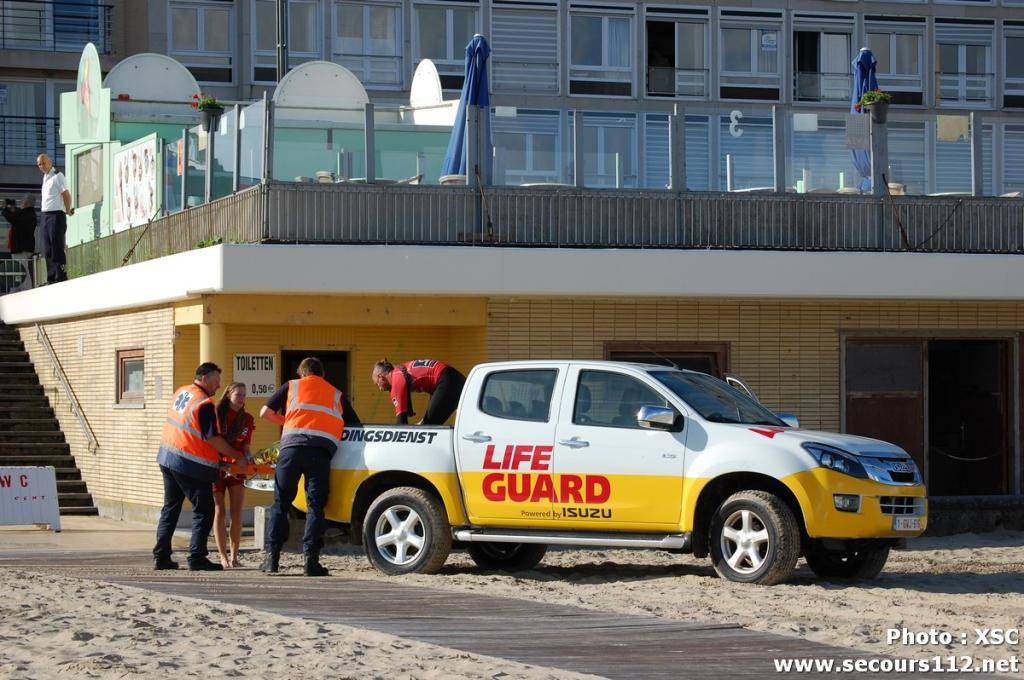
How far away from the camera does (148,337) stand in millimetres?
21266

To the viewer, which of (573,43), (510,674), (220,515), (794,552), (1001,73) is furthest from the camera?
(1001,73)

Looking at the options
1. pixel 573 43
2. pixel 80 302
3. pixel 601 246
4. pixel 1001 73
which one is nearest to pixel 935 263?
pixel 601 246

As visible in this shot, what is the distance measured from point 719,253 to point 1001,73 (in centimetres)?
3384

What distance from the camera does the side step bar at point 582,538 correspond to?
1295 centimetres

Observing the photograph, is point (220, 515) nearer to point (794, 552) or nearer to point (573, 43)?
point (794, 552)

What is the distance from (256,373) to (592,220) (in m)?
4.43

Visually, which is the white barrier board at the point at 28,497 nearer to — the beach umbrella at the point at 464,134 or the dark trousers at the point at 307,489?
the beach umbrella at the point at 464,134

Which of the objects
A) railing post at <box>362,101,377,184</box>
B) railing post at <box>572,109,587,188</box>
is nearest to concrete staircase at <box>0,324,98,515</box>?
railing post at <box>362,101,377,184</box>

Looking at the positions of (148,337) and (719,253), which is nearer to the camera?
(719,253)

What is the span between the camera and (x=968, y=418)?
20984 mm

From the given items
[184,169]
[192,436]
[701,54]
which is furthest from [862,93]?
[701,54]

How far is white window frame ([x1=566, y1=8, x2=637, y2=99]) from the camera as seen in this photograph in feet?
154

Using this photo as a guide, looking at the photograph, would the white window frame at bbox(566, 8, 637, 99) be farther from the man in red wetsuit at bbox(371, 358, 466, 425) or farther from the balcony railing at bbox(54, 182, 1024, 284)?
the man in red wetsuit at bbox(371, 358, 466, 425)

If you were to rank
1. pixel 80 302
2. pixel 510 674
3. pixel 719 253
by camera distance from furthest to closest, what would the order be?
pixel 80 302, pixel 719 253, pixel 510 674
